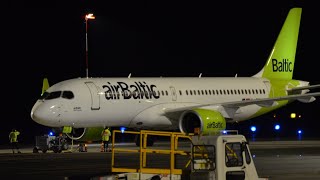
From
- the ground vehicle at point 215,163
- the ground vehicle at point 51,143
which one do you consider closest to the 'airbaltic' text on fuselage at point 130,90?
the ground vehicle at point 51,143

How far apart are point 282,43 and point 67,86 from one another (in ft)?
51.6

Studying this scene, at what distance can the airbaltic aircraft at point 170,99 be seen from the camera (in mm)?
36125

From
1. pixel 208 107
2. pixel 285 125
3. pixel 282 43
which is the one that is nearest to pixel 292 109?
pixel 285 125

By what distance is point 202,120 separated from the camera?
118 feet

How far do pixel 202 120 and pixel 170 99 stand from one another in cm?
475

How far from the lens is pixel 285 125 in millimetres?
67562

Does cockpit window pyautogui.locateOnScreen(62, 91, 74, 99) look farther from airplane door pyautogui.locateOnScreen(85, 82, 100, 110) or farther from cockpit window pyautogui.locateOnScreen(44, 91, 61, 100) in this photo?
airplane door pyautogui.locateOnScreen(85, 82, 100, 110)

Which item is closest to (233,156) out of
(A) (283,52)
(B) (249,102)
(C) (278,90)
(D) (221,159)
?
(D) (221,159)

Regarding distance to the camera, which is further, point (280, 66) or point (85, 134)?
point (280, 66)

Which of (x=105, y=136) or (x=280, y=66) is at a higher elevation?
(x=280, y=66)

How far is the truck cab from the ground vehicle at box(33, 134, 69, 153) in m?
21.2

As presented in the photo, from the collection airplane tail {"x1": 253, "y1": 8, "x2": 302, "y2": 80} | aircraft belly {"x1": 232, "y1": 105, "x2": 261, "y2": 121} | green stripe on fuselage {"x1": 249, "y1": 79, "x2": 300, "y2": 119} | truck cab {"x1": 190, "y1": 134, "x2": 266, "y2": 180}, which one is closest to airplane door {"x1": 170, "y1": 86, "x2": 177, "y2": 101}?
aircraft belly {"x1": 232, "y1": 105, "x2": 261, "y2": 121}

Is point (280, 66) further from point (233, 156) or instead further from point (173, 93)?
point (233, 156)

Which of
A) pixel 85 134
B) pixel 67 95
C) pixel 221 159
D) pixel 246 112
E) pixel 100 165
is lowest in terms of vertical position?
pixel 100 165
